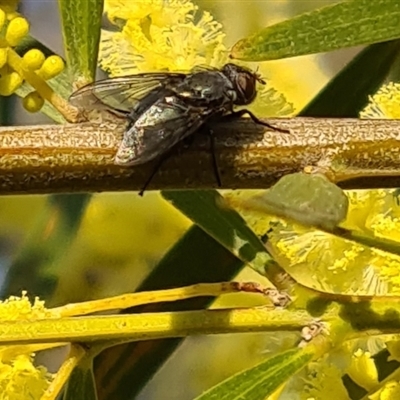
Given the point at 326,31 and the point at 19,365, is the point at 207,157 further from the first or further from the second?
the point at 19,365

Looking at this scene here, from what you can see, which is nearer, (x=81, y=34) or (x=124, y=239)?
(x=81, y=34)

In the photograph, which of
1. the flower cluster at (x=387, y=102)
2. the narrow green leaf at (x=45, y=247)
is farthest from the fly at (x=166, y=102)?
the narrow green leaf at (x=45, y=247)

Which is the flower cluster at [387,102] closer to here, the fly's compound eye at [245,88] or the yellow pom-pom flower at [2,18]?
the fly's compound eye at [245,88]

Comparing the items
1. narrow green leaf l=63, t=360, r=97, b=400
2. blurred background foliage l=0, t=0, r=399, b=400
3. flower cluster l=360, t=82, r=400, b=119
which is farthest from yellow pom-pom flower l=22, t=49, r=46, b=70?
blurred background foliage l=0, t=0, r=399, b=400

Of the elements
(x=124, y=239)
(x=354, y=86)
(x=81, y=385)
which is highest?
(x=354, y=86)

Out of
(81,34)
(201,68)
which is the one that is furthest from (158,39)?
(81,34)

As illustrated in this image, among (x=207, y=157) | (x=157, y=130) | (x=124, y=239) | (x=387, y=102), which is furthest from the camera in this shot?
(x=124, y=239)

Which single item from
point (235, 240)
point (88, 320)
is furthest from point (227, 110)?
point (88, 320)
